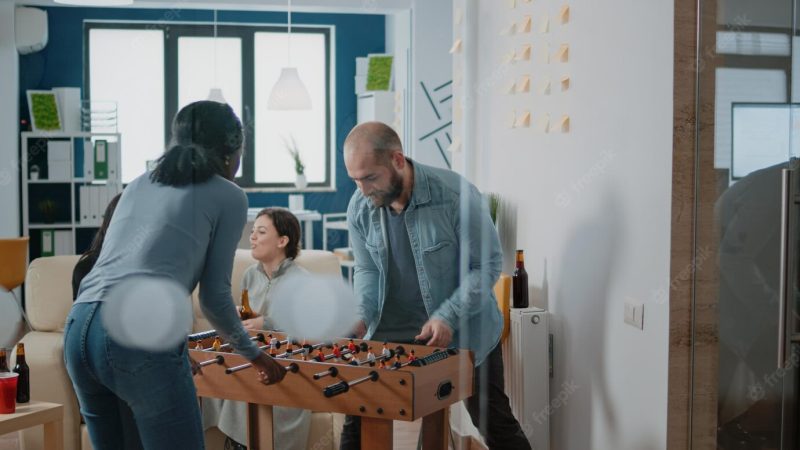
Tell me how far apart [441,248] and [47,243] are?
112cm

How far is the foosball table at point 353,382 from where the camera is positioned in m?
2.21

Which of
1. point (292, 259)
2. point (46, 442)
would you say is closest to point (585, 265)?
point (292, 259)

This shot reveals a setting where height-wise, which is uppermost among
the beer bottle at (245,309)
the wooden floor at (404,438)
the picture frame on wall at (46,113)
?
the picture frame on wall at (46,113)

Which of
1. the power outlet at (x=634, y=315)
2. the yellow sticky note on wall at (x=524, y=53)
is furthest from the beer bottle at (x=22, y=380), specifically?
the yellow sticky note on wall at (x=524, y=53)

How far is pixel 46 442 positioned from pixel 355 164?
1.20m

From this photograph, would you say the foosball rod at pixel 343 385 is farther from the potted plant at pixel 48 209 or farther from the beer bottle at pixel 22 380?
the beer bottle at pixel 22 380

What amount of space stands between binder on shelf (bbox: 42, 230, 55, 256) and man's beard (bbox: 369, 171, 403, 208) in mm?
904

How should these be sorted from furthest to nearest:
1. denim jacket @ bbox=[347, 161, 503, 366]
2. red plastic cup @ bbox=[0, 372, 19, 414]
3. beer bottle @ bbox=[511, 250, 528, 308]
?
beer bottle @ bbox=[511, 250, 528, 308], denim jacket @ bbox=[347, 161, 503, 366], red plastic cup @ bbox=[0, 372, 19, 414]

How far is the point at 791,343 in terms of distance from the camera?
6.46 feet

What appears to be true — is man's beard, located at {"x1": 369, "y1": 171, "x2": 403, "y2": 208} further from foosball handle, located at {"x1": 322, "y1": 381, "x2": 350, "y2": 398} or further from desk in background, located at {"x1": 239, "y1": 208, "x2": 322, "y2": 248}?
foosball handle, located at {"x1": 322, "y1": 381, "x2": 350, "y2": 398}

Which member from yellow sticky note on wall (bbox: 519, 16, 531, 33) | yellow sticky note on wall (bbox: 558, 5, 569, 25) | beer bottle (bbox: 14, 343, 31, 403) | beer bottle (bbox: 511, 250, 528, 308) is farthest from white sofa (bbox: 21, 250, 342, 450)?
yellow sticky note on wall (bbox: 558, 5, 569, 25)

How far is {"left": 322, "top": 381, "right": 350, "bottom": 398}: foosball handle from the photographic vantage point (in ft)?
7.05

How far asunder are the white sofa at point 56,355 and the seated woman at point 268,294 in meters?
0.05

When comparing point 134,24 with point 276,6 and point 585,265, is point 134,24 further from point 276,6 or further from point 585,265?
point 585,265
